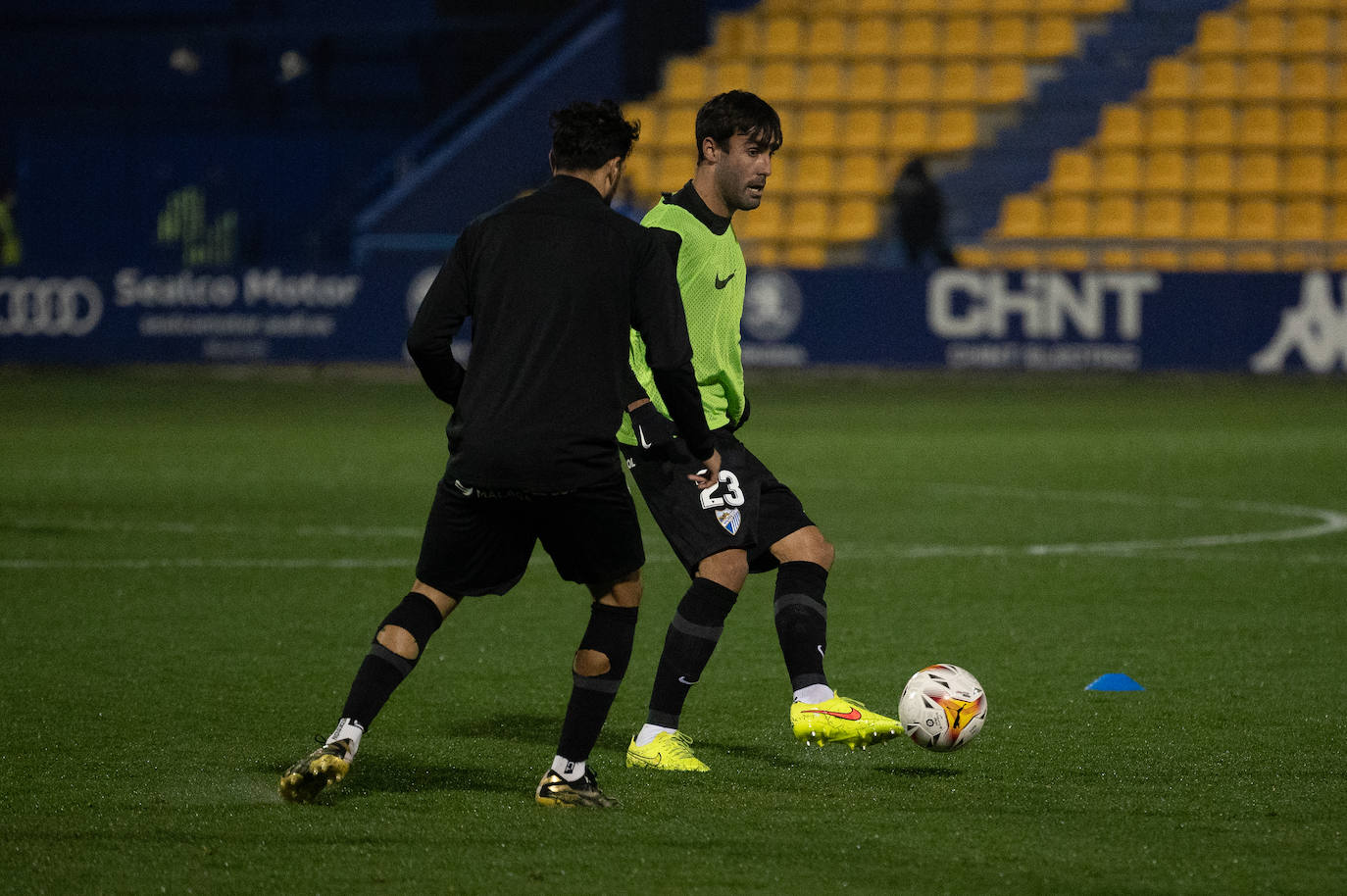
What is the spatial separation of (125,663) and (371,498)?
534 centimetres

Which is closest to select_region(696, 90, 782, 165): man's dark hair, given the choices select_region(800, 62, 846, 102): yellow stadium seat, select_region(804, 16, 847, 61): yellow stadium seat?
select_region(800, 62, 846, 102): yellow stadium seat

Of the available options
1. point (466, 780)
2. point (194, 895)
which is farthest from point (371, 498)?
point (194, 895)

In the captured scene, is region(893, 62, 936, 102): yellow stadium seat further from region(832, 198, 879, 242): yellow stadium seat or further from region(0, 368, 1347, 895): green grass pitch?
region(0, 368, 1347, 895): green grass pitch

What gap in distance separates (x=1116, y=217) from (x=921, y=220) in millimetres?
2643

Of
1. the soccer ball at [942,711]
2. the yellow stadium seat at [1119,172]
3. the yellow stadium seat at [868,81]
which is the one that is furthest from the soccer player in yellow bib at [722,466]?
the yellow stadium seat at [868,81]

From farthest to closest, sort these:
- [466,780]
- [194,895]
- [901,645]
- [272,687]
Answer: [901,645]
[272,687]
[466,780]
[194,895]

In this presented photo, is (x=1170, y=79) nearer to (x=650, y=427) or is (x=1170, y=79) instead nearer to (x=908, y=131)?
(x=908, y=131)

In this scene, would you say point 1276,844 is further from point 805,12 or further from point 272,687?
point 805,12

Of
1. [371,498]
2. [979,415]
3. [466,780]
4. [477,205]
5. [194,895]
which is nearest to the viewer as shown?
[194,895]

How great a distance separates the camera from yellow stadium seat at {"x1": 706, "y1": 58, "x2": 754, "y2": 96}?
27703 millimetres

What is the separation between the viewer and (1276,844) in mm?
4441

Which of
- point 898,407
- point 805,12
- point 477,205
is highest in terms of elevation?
point 805,12

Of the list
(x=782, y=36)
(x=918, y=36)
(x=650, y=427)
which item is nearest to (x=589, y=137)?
(x=650, y=427)

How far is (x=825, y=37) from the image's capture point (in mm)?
28094
